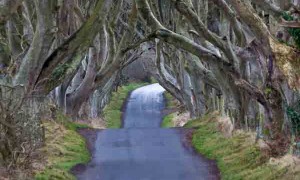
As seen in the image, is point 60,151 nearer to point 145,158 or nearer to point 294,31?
point 145,158

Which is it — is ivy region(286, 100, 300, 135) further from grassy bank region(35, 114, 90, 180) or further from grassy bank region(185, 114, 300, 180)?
grassy bank region(35, 114, 90, 180)

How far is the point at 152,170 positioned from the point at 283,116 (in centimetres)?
351

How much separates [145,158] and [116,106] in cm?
3477

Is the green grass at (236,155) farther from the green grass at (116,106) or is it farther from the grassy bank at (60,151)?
the green grass at (116,106)

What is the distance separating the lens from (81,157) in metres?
16.7

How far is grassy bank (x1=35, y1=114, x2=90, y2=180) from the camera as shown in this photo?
13.4m

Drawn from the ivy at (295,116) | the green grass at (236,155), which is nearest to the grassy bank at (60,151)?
the green grass at (236,155)

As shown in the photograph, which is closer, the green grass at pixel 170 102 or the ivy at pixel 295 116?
the ivy at pixel 295 116

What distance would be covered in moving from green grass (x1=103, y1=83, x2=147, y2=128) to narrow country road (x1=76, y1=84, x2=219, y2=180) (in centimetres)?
1466

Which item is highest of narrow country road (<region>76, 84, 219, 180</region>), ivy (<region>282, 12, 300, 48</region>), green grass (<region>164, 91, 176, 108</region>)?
ivy (<region>282, 12, 300, 48</region>)

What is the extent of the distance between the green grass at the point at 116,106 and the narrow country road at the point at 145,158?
1466 cm

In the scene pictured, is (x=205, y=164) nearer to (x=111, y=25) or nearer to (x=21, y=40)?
(x=21, y=40)

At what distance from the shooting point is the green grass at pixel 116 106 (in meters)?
40.1

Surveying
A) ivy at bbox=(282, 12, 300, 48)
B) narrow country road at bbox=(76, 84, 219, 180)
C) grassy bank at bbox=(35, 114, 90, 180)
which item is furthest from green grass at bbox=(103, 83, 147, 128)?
ivy at bbox=(282, 12, 300, 48)
